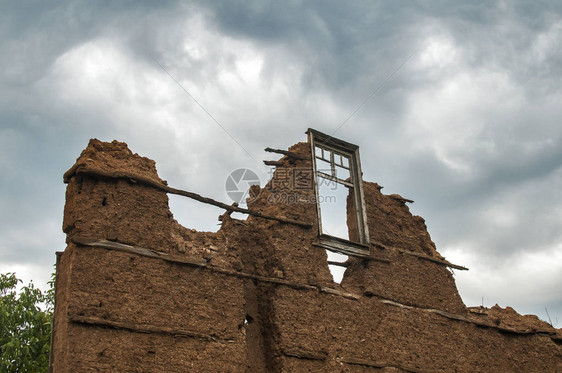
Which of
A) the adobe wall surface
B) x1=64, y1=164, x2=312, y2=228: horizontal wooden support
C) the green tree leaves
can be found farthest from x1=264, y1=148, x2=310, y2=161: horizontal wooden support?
the green tree leaves

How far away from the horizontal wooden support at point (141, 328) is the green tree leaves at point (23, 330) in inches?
367

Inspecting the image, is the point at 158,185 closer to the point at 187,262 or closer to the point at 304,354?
the point at 187,262

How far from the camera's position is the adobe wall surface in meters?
8.21

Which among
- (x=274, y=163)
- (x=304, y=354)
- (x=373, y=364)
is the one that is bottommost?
(x=373, y=364)

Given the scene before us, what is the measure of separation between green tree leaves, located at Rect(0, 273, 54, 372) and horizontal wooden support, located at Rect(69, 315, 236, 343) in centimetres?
932

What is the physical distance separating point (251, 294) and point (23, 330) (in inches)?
413

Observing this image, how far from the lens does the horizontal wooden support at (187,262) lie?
8.40 meters

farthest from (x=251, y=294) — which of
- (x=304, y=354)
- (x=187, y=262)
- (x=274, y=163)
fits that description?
(x=274, y=163)

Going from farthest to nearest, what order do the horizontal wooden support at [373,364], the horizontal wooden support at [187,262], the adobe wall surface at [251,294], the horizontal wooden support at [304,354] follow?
the horizontal wooden support at [373,364] → the horizontal wooden support at [304,354] → the horizontal wooden support at [187,262] → the adobe wall surface at [251,294]

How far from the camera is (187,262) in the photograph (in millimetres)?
9094

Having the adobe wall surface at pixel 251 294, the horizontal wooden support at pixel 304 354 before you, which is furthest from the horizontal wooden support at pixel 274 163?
the horizontal wooden support at pixel 304 354

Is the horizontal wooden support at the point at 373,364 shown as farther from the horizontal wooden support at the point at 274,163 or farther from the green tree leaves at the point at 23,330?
the green tree leaves at the point at 23,330

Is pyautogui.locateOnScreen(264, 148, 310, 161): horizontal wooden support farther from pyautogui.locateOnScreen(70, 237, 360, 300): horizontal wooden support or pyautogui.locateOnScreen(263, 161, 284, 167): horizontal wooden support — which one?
pyautogui.locateOnScreen(70, 237, 360, 300): horizontal wooden support

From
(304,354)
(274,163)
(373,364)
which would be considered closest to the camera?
(304,354)
